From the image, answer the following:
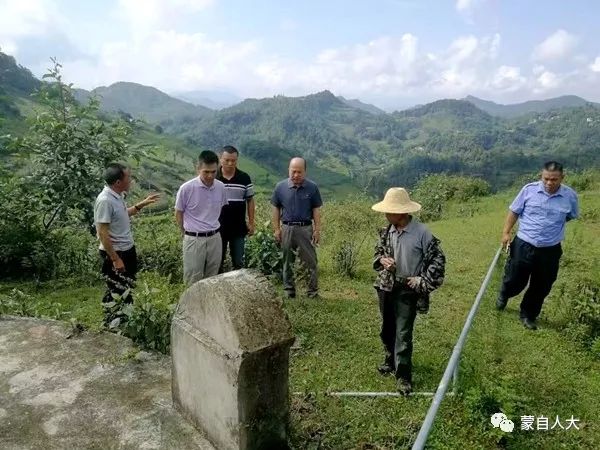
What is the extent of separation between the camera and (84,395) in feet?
11.1

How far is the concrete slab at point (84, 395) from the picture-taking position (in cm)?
295

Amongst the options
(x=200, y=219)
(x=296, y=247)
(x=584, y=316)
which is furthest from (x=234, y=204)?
(x=584, y=316)

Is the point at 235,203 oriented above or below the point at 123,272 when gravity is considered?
above

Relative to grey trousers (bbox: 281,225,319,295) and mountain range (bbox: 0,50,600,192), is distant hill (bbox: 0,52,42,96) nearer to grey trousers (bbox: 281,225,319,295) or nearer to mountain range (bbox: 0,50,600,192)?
mountain range (bbox: 0,50,600,192)

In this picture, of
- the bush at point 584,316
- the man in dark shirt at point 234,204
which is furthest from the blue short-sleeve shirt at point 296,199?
the bush at point 584,316

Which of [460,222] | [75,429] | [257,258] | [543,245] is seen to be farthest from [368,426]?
[460,222]

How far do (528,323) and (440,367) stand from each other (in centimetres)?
179

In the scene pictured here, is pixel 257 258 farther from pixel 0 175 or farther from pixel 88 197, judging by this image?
pixel 0 175

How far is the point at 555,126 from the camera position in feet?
603

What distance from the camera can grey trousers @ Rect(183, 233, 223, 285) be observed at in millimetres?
5148

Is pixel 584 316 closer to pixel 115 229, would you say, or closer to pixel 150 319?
pixel 150 319

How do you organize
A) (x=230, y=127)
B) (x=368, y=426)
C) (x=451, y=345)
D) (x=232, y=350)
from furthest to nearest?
(x=230, y=127) → (x=451, y=345) → (x=368, y=426) → (x=232, y=350)

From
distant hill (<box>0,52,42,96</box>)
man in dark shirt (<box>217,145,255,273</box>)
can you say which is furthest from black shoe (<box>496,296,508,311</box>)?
distant hill (<box>0,52,42,96</box>)

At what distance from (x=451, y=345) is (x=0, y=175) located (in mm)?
6733
